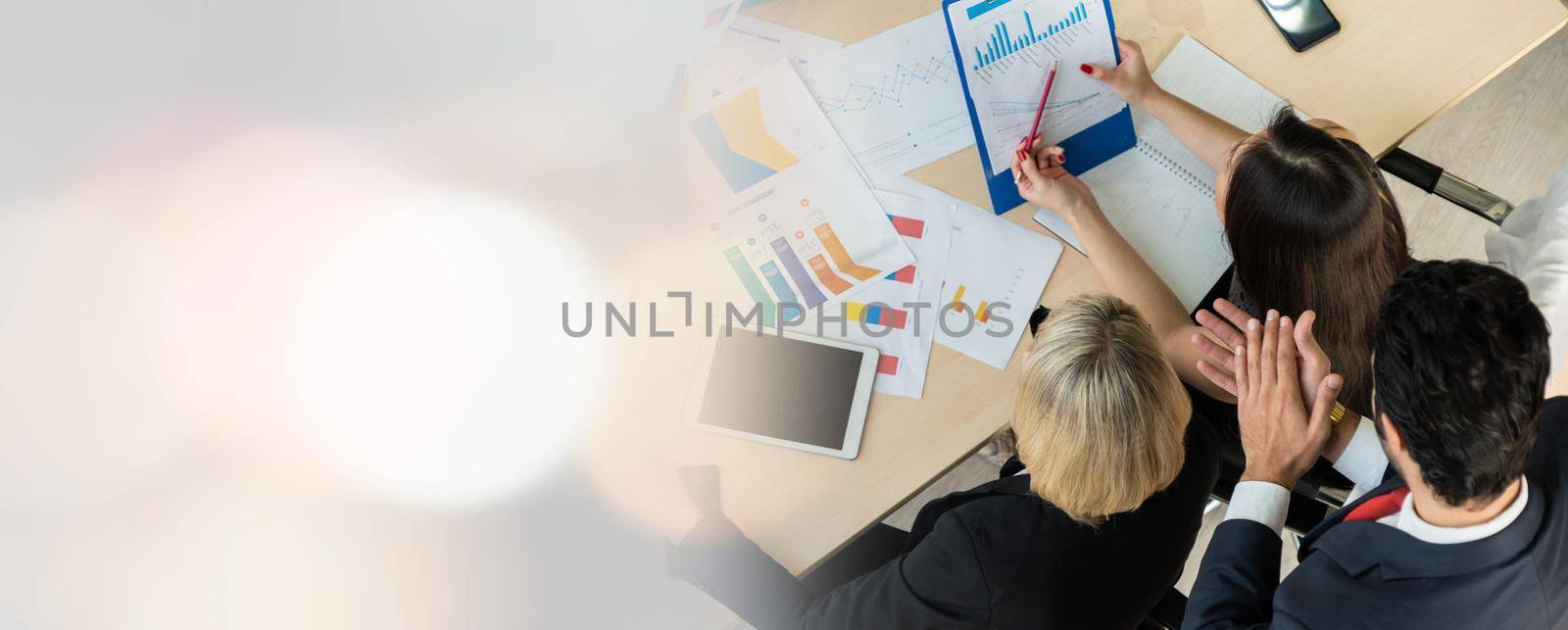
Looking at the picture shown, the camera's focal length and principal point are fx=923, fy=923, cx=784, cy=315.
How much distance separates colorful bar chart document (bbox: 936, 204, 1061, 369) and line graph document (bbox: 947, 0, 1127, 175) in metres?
0.09

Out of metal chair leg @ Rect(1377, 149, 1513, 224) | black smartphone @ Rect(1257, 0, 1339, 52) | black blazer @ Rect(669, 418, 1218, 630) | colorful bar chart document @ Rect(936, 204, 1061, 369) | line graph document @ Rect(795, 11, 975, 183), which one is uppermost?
black smartphone @ Rect(1257, 0, 1339, 52)

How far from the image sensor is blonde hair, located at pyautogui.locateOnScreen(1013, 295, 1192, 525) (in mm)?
976

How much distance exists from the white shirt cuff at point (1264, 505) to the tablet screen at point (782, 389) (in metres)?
0.50

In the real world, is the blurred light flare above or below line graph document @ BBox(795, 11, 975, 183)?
below

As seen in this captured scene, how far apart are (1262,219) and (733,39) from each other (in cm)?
77

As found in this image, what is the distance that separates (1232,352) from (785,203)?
0.63 m

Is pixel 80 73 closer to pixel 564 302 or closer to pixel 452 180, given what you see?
pixel 452 180

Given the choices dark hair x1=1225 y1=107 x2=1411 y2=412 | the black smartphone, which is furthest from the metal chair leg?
dark hair x1=1225 y1=107 x2=1411 y2=412

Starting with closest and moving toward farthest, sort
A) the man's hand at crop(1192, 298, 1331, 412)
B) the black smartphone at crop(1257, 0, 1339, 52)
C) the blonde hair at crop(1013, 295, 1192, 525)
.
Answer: the blonde hair at crop(1013, 295, 1192, 525) < the man's hand at crop(1192, 298, 1331, 412) < the black smartphone at crop(1257, 0, 1339, 52)

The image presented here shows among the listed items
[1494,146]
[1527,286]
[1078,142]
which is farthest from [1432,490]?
[1494,146]

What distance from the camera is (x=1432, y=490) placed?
2.93 feet

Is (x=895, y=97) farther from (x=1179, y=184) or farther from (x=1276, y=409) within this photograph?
(x=1276, y=409)

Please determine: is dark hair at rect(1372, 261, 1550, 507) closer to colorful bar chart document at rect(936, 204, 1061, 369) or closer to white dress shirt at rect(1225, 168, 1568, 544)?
white dress shirt at rect(1225, 168, 1568, 544)

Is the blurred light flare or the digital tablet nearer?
the blurred light flare
